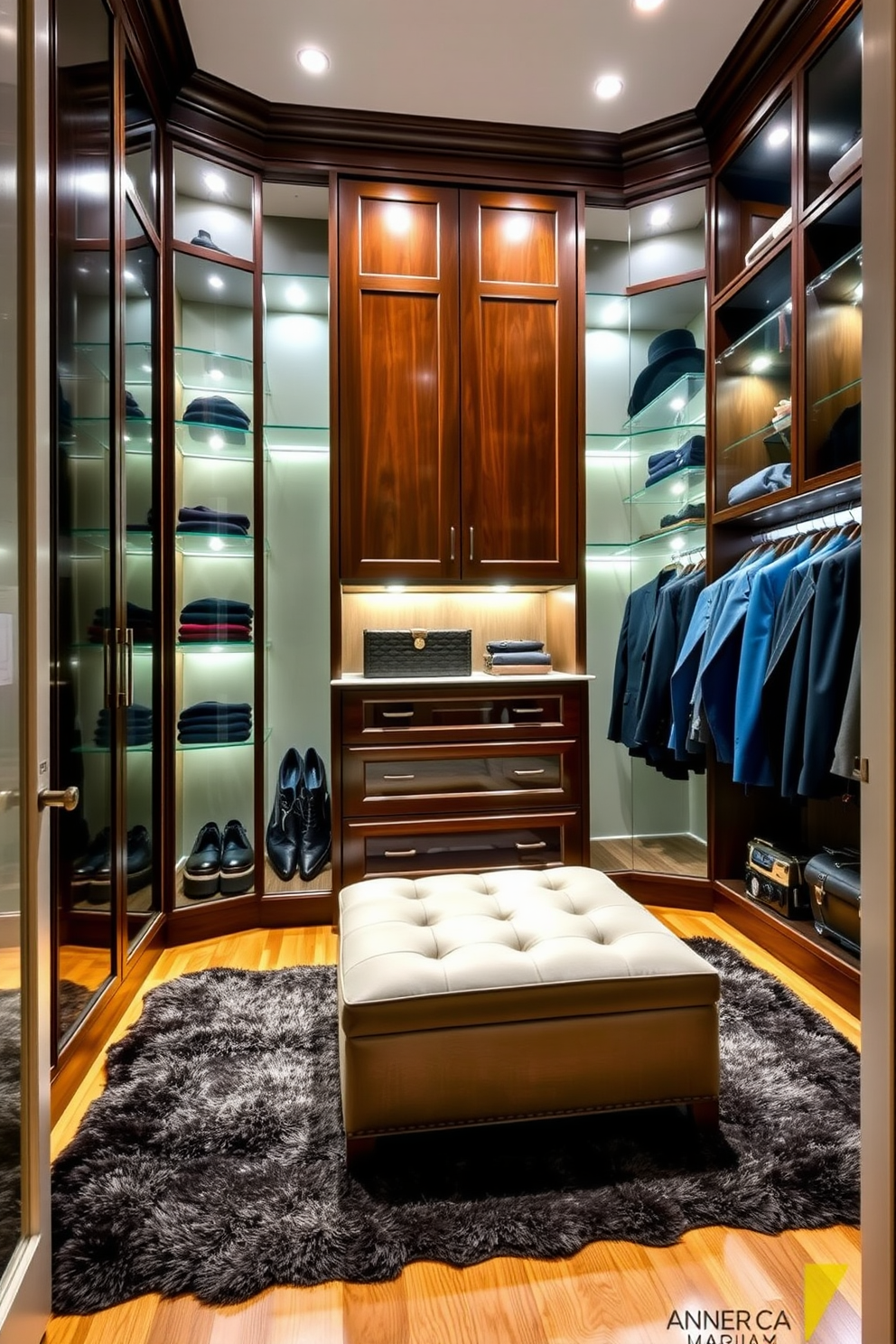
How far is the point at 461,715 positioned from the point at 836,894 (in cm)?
144

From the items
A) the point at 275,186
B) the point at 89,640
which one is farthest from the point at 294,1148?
the point at 275,186

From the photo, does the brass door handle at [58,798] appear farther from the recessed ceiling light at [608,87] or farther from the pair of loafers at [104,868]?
the recessed ceiling light at [608,87]

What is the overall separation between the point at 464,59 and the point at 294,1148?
→ 11.1 ft

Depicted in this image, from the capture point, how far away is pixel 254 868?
294cm

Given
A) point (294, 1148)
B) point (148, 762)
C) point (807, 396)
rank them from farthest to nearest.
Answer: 1. point (148, 762)
2. point (807, 396)
3. point (294, 1148)

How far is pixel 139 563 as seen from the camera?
95.3 inches

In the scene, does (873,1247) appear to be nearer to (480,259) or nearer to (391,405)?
(391,405)

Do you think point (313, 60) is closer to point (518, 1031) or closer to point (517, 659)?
point (517, 659)

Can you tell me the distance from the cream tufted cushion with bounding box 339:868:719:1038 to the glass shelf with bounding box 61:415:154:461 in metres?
1.39

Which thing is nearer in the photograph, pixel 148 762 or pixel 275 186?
pixel 148 762

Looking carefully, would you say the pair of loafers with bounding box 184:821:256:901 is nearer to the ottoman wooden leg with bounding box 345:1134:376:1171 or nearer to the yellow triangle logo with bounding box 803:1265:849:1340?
the ottoman wooden leg with bounding box 345:1134:376:1171

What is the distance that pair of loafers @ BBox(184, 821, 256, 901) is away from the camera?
284 cm

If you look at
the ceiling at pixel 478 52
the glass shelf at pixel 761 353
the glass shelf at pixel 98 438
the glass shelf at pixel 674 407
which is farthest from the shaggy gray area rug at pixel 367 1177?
the ceiling at pixel 478 52

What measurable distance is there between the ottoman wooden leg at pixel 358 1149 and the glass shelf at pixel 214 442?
2373 mm
